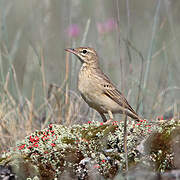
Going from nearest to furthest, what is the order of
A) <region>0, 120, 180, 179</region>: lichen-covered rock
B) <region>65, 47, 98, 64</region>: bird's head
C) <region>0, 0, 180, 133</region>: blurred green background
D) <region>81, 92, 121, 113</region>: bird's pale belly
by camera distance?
<region>0, 120, 180, 179</region>: lichen-covered rock → <region>81, 92, 121, 113</region>: bird's pale belly → <region>0, 0, 180, 133</region>: blurred green background → <region>65, 47, 98, 64</region>: bird's head

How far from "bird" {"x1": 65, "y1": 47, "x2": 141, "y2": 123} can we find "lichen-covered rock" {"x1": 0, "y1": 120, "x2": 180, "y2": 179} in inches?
54.4

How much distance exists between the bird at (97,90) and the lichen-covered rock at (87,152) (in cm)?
138

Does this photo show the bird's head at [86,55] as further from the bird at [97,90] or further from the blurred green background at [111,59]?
the blurred green background at [111,59]

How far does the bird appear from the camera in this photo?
17.9 feet

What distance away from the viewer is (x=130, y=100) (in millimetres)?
6477

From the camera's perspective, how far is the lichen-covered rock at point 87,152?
3.51m

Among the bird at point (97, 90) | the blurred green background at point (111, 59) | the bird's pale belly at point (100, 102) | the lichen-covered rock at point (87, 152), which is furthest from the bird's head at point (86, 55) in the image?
the lichen-covered rock at point (87, 152)

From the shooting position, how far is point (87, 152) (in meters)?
3.77

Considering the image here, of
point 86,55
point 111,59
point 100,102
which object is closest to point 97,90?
Result: point 100,102

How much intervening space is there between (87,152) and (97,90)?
6.26ft

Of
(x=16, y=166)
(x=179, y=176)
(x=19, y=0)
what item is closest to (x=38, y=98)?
(x=16, y=166)

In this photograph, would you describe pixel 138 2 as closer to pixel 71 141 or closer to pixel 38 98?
pixel 38 98

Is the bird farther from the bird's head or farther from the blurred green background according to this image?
the blurred green background

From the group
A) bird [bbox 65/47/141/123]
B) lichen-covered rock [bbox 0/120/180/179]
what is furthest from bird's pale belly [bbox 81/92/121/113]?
lichen-covered rock [bbox 0/120/180/179]
